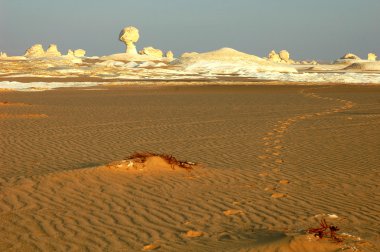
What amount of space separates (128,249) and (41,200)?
2.53 meters

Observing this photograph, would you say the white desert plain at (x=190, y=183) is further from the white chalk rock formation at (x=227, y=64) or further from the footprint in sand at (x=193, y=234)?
→ the white chalk rock formation at (x=227, y=64)

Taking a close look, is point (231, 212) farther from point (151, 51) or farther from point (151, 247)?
point (151, 51)

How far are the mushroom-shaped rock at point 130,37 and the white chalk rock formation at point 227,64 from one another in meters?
45.2

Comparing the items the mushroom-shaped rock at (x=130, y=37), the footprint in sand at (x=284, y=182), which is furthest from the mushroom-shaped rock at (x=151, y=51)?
the footprint in sand at (x=284, y=182)

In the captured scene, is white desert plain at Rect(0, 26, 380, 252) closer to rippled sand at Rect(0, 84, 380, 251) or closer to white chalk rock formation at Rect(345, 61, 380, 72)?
rippled sand at Rect(0, 84, 380, 251)

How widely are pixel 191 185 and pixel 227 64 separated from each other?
2637 inches

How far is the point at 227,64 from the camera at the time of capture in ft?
245

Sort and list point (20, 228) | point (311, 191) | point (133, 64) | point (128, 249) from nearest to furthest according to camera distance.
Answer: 1. point (128, 249)
2. point (20, 228)
3. point (311, 191)
4. point (133, 64)

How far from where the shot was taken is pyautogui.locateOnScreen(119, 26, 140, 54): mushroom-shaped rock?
12731 centimetres

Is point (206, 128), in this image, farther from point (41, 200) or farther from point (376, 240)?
point (376, 240)

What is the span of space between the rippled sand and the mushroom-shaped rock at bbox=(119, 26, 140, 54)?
111498 millimetres

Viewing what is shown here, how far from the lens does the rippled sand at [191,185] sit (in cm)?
595

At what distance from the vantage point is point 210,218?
6.73m

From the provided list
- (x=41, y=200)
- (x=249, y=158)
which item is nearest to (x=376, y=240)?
(x=41, y=200)
